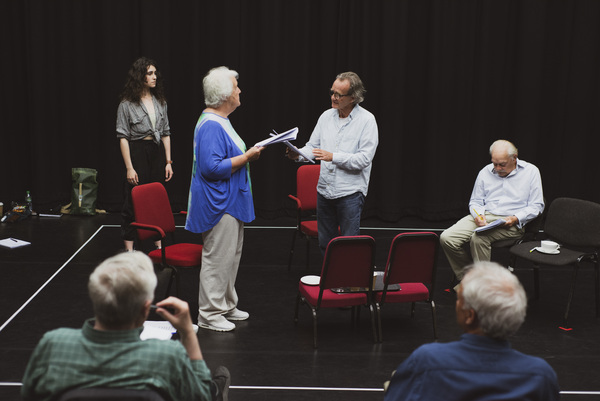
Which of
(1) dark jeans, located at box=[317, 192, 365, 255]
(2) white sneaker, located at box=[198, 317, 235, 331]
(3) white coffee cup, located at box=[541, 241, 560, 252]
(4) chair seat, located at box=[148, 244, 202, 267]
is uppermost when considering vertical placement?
(1) dark jeans, located at box=[317, 192, 365, 255]

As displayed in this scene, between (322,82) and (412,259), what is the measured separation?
4.20m

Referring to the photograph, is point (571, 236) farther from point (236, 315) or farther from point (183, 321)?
point (183, 321)

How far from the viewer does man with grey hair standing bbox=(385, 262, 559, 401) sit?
208 cm

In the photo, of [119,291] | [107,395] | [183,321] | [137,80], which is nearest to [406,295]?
[183,321]

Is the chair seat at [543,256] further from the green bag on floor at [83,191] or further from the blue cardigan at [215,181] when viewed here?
the green bag on floor at [83,191]

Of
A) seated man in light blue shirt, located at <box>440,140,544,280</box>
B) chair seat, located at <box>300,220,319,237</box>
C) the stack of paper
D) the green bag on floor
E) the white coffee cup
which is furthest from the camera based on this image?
the green bag on floor

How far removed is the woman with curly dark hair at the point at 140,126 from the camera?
5.93m

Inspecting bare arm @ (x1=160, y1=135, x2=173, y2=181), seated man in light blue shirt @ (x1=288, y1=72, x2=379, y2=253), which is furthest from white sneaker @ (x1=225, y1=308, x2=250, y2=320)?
bare arm @ (x1=160, y1=135, x2=173, y2=181)

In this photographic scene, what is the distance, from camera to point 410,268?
14.3 feet

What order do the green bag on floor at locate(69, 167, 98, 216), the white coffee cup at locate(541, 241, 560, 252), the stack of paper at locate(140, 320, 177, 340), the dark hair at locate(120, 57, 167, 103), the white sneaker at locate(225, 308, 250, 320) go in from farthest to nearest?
the green bag on floor at locate(69, 167, 98, 216)
the dark hair at locate(120, 57, 167, 103)
the white coffee cup at locate(541, 241, 560, 252)
the white sneaker at locate(225, 308, 250, 320)
the stack of paper at locate(140, 320, 177, 340)

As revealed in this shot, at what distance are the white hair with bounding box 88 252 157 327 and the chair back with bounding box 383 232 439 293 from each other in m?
2.33

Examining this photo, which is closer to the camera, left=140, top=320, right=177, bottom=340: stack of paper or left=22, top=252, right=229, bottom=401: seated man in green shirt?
left=22, top=252, right=229, bottom=401: seated man in green shirt

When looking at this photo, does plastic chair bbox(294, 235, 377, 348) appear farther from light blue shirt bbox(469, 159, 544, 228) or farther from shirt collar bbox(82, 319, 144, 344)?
shirt collar bbox(82, 319, 144, 344)

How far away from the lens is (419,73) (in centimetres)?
816
